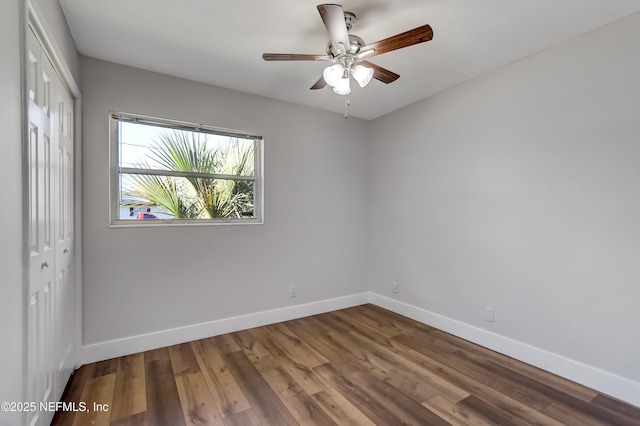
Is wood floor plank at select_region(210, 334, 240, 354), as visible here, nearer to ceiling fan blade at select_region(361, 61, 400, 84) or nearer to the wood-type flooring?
the wood-type flooring

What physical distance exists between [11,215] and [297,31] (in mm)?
1937

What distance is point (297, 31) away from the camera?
6.78 ft

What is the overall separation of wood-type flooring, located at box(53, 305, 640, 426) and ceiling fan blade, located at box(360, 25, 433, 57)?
7.46ft

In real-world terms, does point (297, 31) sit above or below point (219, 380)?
above

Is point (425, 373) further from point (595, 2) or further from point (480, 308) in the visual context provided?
point (595, 2)

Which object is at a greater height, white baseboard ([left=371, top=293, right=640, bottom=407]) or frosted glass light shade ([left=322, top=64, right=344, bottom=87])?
frosted glass light shade ([left=322, top=64, right=344, bottom=87])

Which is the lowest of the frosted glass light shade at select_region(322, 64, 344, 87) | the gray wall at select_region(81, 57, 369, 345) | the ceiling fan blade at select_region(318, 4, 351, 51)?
the gray wall at select_region(81, 57, 369, 345)

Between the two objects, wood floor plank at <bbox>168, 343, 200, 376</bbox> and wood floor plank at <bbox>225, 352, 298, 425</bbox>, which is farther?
wood floor plank at <bbox>168, 343, 200, 376</bbox>

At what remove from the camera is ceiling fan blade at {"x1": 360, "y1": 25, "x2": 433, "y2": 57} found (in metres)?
1.57

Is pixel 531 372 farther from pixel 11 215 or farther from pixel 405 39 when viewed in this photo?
pixel 11 215

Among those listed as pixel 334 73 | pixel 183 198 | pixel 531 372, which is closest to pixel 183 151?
pixel 183 198

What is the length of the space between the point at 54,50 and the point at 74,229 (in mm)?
1306

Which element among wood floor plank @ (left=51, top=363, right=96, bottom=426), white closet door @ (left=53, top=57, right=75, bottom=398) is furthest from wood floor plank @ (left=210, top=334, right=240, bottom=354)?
white closet door @ (left=53, top=57, right=75, bottom=398)

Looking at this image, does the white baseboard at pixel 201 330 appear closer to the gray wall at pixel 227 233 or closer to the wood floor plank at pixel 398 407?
the gray wall at pixel 227 233
